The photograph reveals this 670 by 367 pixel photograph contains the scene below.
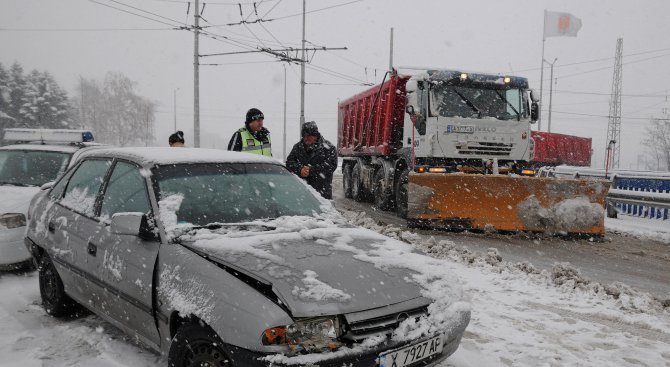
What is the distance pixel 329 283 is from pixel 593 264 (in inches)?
214

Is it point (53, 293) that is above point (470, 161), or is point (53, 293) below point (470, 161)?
below

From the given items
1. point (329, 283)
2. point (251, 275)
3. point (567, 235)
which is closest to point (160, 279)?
point (251, 275)

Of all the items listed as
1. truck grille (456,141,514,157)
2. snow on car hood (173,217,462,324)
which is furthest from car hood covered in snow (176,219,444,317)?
truck grille (456,141,514,157)

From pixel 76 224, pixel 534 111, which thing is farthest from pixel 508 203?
pixel 76 224

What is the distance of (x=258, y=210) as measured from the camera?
3.52m

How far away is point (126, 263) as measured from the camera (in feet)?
10.4

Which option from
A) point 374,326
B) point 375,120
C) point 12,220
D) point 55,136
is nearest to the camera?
point 374,326

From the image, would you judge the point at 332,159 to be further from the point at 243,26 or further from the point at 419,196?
the point at 243,26

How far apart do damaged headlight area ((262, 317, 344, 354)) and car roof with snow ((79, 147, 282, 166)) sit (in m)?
1.68

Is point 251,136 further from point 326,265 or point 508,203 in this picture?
point 508,203

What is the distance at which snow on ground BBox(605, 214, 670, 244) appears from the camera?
30.9ft

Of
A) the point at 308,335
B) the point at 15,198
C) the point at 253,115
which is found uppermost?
the point at 253,115

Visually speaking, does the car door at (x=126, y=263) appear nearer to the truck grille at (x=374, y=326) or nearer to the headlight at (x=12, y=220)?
the truck grille at (x=374, y=326)

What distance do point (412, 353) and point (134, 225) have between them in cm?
179
